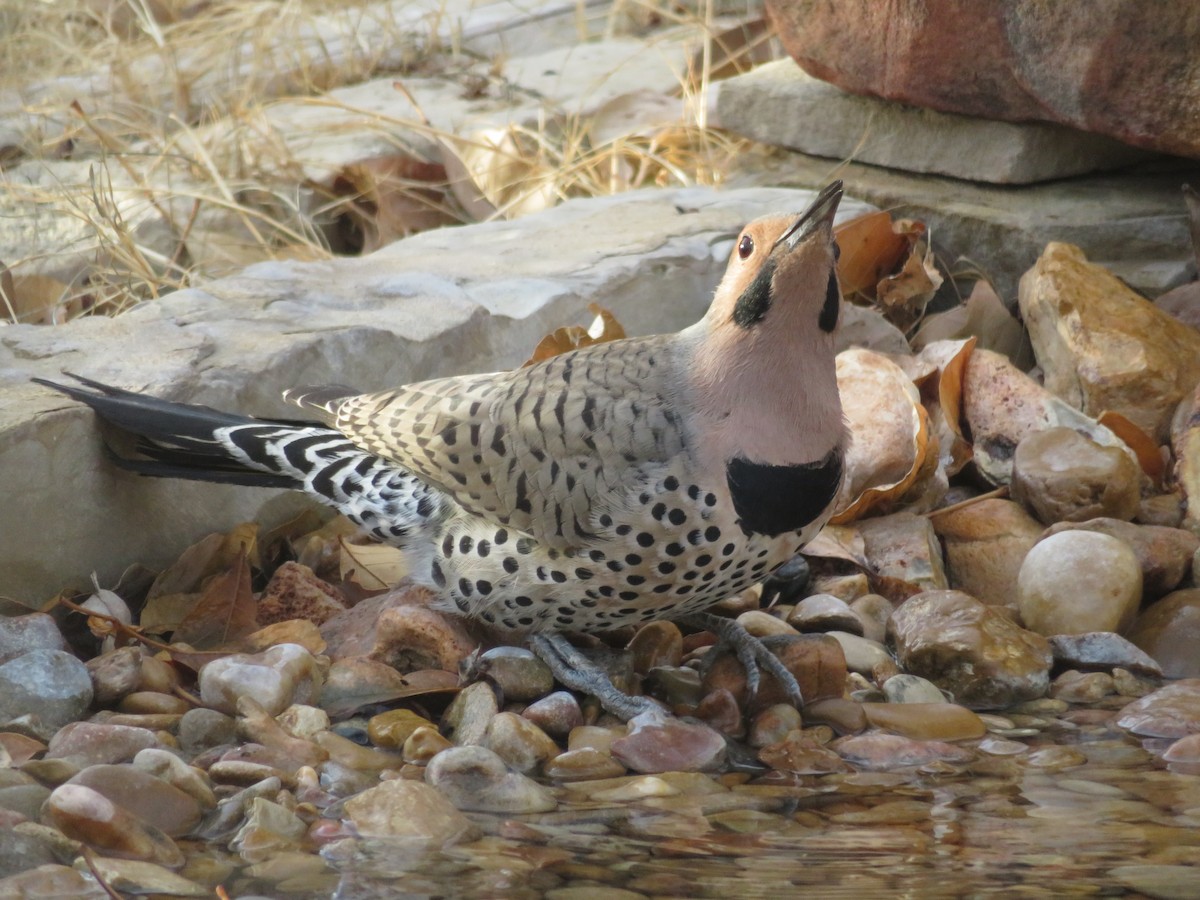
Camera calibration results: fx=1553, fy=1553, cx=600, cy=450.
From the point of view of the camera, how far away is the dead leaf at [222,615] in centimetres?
355

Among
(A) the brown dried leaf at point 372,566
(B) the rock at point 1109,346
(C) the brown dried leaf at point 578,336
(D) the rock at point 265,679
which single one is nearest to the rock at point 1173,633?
(B) the rock at point 1109,346

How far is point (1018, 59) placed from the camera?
4.66 metres

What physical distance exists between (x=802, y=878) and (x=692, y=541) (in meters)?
0.78

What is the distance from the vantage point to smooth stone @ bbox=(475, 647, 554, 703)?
130 inches

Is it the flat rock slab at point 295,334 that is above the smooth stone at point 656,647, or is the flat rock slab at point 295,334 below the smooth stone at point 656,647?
above

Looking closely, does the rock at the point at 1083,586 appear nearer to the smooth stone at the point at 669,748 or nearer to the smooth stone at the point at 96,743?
the smooth stone at the point at 669,748

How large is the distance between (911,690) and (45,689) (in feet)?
5.92

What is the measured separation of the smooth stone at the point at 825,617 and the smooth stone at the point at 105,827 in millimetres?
1675

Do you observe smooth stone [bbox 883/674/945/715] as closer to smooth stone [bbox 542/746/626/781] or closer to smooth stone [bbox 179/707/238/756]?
smooth stone [bbox 542/746/626/781]

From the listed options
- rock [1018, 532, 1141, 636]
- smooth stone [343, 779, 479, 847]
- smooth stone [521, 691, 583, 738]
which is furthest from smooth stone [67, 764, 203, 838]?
rock [1018, 532, 1141, 636]

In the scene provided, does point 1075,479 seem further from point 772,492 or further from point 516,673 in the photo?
point 516,673

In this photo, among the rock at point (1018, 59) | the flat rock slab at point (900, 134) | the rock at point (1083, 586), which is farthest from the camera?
the flat rock slab at point (900, 134)

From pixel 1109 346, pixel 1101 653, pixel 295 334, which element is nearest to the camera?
pixel 1101 653

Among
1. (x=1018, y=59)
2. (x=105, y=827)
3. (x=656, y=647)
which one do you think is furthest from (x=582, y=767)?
(x=1018, y=59)
